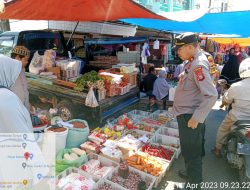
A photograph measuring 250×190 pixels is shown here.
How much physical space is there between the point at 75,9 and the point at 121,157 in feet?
8.95

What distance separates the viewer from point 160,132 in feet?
16.4

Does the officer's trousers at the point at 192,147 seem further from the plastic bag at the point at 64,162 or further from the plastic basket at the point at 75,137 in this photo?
the plastic basket at the point at 75,137

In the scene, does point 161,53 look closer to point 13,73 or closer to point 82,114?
point 82,114

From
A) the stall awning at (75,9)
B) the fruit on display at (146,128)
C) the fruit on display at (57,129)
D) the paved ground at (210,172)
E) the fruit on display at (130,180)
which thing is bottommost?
the paved ground at (210,172)

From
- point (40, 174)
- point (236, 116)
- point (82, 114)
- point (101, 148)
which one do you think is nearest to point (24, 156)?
point (40, 174)

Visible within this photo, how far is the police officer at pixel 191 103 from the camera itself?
9.56 feet

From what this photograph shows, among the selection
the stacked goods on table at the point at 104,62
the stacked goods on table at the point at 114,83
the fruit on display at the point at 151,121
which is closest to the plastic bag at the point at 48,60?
the stacked goods on table at the point at 114,83

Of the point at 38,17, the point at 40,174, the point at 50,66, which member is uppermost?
the point at 38,17

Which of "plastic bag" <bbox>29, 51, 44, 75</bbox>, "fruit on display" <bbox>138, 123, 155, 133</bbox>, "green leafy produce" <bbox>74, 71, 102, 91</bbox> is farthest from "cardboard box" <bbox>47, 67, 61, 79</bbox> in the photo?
"fruit on display" <bbox>138, 123, 155, 133</bbox>

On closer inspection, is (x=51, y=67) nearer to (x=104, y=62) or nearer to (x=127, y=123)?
(x=104, y=62)

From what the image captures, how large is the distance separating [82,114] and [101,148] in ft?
5.62

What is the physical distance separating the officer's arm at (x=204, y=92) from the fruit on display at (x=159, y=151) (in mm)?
1489

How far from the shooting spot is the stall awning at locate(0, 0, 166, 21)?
144 inches

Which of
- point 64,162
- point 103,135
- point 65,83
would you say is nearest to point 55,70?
point 65,83
